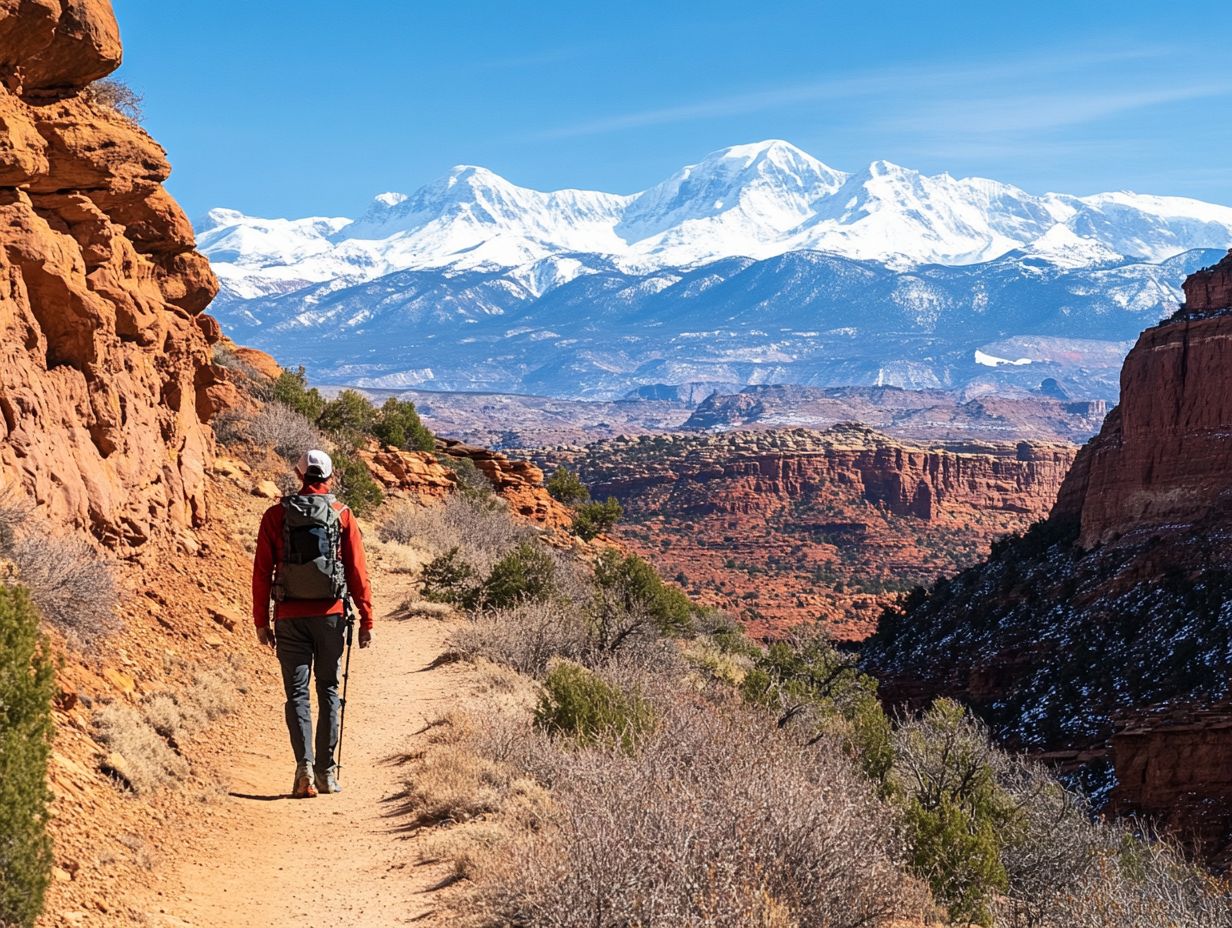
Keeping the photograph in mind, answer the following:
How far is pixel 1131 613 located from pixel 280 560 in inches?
1238

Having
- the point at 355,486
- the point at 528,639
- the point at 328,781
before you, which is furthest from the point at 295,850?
the point at 355,486

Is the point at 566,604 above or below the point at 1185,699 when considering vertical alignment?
above

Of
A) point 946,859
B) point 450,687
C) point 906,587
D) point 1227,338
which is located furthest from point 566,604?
point 906,587

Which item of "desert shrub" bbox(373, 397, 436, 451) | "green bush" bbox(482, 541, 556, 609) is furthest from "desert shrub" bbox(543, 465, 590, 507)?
"green bush" bbox(482, 541, 556, 609)

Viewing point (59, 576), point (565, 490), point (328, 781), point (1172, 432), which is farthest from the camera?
point (565, 490)

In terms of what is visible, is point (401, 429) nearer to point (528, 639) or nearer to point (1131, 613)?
point (1131, 613)

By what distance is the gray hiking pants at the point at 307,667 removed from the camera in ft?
28.9

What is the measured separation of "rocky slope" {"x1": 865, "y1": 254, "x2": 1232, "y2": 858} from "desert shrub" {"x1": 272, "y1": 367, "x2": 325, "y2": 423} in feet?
62.5

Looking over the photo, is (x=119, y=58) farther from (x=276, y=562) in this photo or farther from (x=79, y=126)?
(x=276, y=562)

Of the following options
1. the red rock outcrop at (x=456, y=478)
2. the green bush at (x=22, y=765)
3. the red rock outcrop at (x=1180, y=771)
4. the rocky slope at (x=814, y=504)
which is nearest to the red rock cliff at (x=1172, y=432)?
the red rock outcrop at (x=1180, y=771)

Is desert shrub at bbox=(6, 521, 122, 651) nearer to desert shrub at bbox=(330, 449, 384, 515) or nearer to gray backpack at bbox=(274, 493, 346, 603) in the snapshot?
gray backpack at bbox=(274, 493, 346, 603)

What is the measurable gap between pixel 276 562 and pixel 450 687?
15.8 feet

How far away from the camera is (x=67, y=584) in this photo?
33.1 feet

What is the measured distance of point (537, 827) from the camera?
25.6 feet
